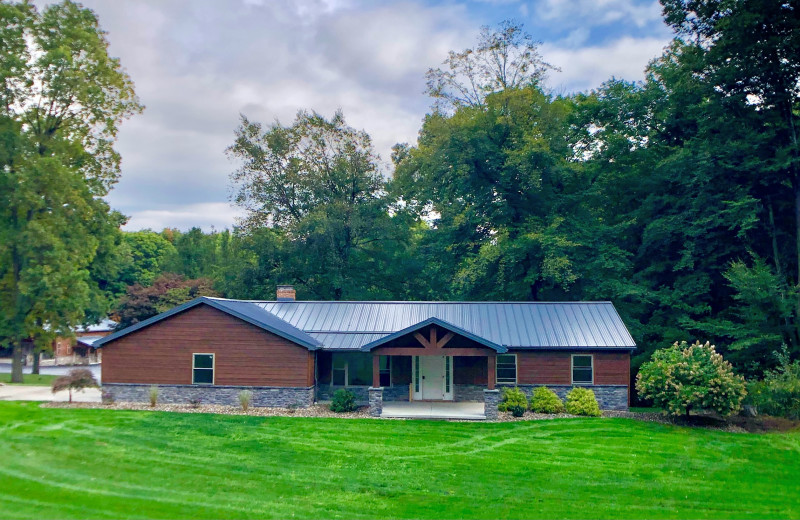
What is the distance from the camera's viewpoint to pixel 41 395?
24.2 meters

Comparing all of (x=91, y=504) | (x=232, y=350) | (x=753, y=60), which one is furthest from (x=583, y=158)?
(x=91, y=504)

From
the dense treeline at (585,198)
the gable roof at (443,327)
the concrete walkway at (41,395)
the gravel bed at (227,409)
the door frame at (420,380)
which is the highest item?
the dense treeline at (585,198)

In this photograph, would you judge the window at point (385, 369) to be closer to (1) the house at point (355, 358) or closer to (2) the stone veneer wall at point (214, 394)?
(1) the house at point (355, 358)

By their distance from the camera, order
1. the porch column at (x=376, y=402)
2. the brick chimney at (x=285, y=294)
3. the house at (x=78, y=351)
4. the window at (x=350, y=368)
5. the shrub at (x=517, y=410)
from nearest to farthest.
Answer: the porch column at (x=376, y=402) → the shrub at (x=517, y=410) → the window at (x=350, y=368) → the brick chimney at (x=285, y=294) → the house at (x=78, y=351)

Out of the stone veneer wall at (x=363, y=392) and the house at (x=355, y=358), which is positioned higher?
the house at (x=355, y=358)

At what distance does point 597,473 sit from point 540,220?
2013 cm

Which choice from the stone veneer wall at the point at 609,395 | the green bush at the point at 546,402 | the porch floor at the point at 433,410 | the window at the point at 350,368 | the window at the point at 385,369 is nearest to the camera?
the porch floor at the point at 433,410

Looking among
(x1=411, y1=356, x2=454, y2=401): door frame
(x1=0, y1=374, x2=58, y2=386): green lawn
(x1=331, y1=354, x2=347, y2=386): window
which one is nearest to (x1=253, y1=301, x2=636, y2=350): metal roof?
(x1=331, y1=354, x2=347, y2=386): window

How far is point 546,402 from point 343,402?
23.7ft

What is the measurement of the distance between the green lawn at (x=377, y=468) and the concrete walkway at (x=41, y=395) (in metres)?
2.56

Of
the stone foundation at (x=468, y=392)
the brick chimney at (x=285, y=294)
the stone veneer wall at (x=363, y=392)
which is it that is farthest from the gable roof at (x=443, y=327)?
the brick chimney at (x=285, y=294)

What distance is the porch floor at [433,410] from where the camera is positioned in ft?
69.3

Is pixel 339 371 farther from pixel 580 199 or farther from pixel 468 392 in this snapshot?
pixel 580 199

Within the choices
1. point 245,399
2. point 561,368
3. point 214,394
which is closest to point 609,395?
point 561,368
